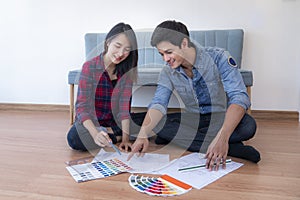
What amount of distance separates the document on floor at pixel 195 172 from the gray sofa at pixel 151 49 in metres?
0.77

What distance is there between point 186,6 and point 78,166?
1.55 meters

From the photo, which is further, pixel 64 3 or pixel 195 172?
pixel 64 3

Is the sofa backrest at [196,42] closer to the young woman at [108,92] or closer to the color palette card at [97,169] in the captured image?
the young woman at [108,92]

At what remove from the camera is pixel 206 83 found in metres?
1.34

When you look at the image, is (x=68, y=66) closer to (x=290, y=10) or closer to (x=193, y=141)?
(x=193, y=141)

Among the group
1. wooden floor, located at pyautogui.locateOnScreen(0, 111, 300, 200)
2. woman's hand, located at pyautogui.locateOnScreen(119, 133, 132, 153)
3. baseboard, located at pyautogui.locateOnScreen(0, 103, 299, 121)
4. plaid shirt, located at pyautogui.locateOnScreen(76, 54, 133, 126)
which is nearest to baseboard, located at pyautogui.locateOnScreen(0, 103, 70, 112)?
baseboard, located at pyautogui.locateOnScreen(0, 103, 299, 121)

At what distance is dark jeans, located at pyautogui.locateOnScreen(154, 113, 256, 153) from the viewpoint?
1287 millimetres

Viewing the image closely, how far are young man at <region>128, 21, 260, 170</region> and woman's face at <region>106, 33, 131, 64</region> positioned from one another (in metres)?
0.11

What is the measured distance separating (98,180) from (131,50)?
568mm

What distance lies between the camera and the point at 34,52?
2.54 m

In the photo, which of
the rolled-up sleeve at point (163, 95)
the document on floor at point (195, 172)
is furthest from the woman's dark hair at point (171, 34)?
the document on floor at point (195, 172)

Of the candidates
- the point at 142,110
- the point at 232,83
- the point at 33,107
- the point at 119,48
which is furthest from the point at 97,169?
the point at 33,107

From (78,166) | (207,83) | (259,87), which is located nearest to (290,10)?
(259,87)

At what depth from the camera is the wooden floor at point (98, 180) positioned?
0.93 m
